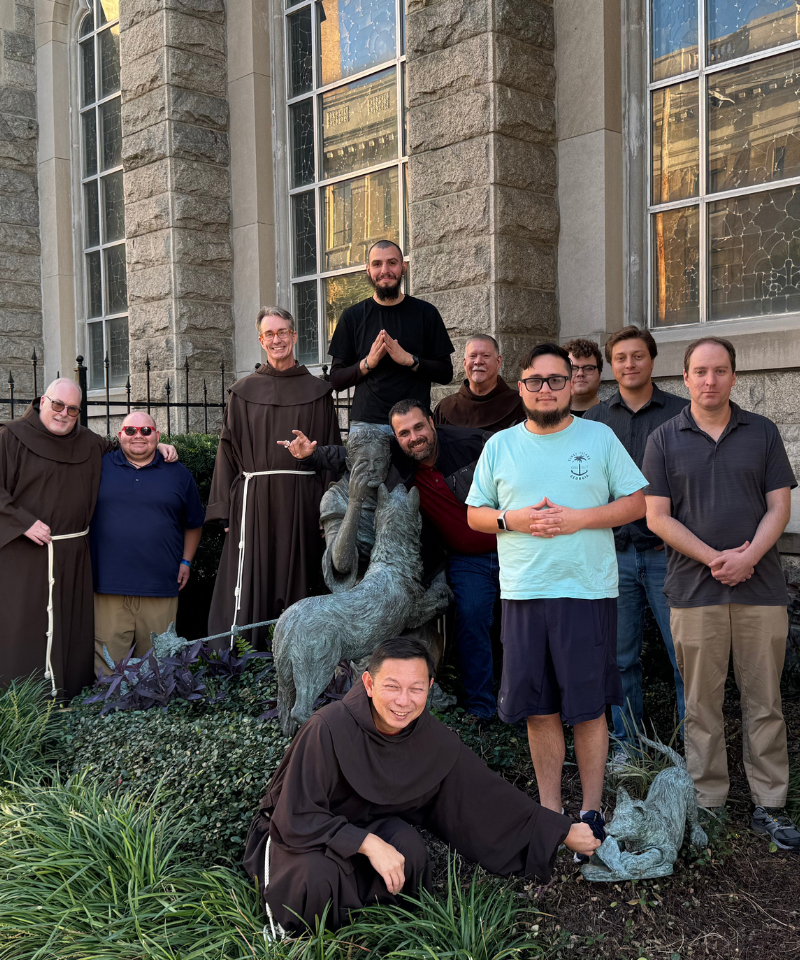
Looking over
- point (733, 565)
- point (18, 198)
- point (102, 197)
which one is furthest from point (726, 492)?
point (18, 198)

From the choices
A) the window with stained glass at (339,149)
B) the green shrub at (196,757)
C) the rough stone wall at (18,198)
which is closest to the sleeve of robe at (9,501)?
the green shrub at (196,757)

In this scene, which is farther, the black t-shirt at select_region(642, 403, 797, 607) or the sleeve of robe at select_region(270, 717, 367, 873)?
the black t-shirt at select_region(642, 403, 797, 607)

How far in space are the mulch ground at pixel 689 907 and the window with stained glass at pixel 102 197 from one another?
A: 9042 mm

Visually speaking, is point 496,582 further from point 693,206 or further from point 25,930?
point 693,206

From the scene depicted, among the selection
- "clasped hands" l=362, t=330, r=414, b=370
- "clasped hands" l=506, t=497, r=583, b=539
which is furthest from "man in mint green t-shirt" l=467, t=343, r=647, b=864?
"clasped hands" l=362, t=330, r=414, b=370

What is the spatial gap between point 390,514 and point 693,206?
3.57m

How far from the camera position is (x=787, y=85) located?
5.88m

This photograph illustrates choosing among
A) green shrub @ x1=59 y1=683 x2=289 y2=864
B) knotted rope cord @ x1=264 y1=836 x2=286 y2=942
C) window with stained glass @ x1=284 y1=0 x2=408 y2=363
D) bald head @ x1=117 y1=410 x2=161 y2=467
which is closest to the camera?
knotted rope cord @ x1=264 y1=836 x2=286 y2=942

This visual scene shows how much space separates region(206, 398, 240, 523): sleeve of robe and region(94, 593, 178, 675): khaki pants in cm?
69

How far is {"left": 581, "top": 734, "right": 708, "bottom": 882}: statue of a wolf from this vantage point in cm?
328

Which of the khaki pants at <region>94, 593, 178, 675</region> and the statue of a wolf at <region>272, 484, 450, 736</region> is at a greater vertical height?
the statue of a wolf at <region>272, 484, 450, 736</region>

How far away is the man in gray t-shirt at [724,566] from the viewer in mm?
3660

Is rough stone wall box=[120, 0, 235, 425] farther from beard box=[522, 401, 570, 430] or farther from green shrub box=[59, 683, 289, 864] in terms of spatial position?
beard box=[522, 401, 570, 430]

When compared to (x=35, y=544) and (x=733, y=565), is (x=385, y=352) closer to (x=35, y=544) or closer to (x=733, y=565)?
(x=733, y=565)
